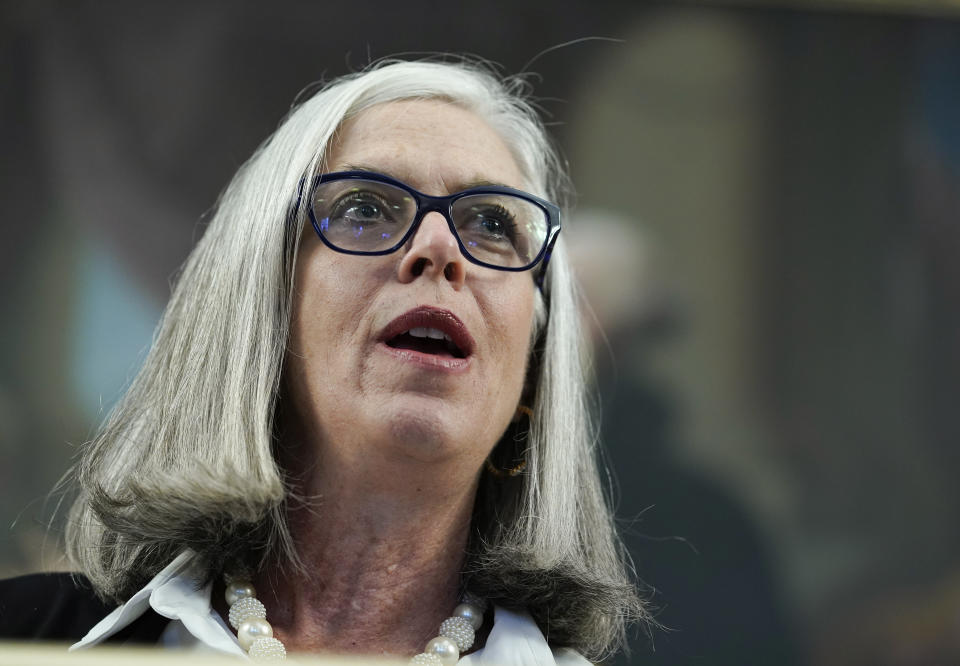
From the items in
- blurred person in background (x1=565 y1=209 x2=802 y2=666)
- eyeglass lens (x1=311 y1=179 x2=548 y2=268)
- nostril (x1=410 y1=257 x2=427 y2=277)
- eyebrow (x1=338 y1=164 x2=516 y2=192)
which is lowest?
blurred person in background (x1=565 y1=209 x2=802 y2=666)

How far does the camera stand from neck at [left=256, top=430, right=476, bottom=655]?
57.1 inches

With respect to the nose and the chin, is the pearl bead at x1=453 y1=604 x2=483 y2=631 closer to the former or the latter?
the chin

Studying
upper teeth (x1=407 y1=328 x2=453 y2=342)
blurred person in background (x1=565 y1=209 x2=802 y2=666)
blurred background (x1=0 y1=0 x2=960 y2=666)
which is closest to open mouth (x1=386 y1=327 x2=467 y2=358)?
upper teeth (x1=407 y1=328 x2=453 y2=342)

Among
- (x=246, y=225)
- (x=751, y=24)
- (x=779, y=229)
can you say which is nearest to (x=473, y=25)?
(x=751, y=24)

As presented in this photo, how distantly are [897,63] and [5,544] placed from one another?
9.62 feet

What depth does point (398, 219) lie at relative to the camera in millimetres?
1485

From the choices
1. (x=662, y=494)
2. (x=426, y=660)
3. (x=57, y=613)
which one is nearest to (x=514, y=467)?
(x=426, y=660)

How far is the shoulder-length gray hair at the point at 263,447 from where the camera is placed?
4.75ft

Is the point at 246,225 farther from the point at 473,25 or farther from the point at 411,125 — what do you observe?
the point at 473,25

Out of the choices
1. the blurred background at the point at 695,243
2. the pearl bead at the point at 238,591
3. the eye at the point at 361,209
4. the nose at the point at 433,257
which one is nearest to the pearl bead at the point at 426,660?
the pearl bead at the point at 238,591

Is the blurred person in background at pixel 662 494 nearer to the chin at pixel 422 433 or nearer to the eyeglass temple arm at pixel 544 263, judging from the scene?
the eyeglass temple arm at pixel 544 263

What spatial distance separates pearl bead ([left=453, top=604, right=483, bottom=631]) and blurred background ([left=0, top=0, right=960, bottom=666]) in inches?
51.4

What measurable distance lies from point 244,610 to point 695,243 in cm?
200

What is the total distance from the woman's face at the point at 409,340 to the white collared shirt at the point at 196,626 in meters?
0.25
